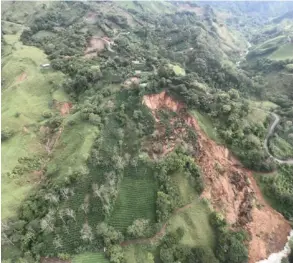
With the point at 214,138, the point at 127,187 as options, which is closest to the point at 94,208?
the point at 127,187

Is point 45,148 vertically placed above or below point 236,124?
below

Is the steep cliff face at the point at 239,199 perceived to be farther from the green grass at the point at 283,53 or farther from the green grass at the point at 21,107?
the green grass at the point at 283,53

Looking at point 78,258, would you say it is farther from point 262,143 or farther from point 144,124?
point 262,143

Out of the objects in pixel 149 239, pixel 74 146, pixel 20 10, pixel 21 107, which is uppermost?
pixel 74 146

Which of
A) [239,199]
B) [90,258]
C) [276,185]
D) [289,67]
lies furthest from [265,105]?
[90,258]

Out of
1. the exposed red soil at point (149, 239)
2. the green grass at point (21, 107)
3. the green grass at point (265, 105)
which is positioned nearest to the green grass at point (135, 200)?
the exposed red soil at point (149, 239)

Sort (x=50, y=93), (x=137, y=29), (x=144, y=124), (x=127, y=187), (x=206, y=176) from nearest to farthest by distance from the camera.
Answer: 1. (x=127, y=187)
2. (x=206, y=176)
3. (x=144, y=124)
4. (x=50, y=93)
5. (x=137, y=29)

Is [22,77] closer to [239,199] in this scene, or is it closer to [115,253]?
[115,253]
